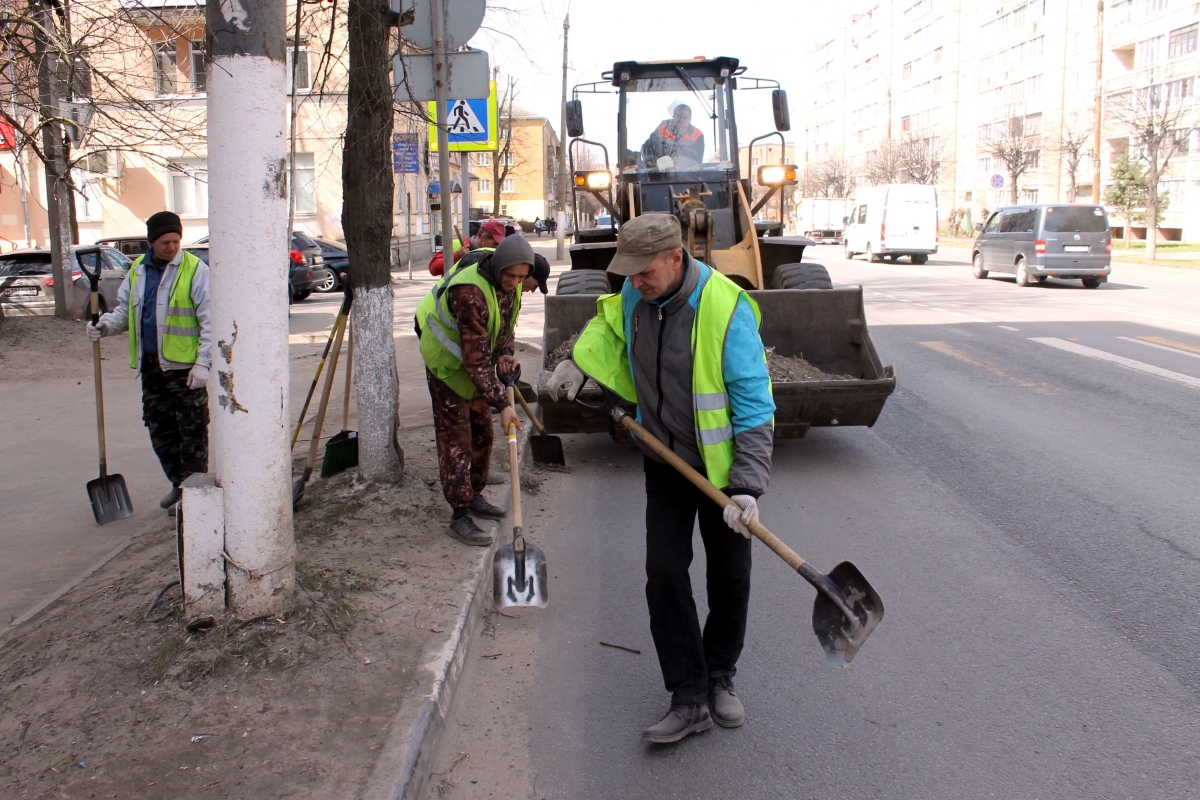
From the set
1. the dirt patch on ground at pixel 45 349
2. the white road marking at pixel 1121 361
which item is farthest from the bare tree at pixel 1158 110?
the dirt patch on ground at pixel 45 349

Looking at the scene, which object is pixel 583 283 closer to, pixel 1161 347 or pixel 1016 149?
pixel 1161 347

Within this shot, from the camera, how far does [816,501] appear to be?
6.08 m

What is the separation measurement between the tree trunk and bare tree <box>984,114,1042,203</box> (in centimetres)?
5089

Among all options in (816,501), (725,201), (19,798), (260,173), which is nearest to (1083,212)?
(725,201)

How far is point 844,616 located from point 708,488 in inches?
24.4

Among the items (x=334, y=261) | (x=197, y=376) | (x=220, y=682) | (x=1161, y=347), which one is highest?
(x=334, y=261)

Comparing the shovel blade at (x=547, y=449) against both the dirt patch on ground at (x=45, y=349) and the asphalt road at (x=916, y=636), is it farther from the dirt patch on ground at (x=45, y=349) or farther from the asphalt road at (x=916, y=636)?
the dirt patch on ground at (x=45, y=349)

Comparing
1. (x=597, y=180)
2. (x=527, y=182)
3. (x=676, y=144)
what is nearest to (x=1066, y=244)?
(x=676, y=144)

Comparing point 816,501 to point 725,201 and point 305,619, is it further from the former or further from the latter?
point 725,201

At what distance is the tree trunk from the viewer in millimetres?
5449

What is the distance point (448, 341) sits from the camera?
4918mm

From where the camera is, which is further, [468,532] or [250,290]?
[468,532]

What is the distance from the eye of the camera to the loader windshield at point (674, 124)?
9664 millimetres

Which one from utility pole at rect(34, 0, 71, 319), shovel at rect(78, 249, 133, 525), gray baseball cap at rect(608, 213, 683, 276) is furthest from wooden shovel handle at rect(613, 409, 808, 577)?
utility pole at rect(34, 0, 71, 319)
